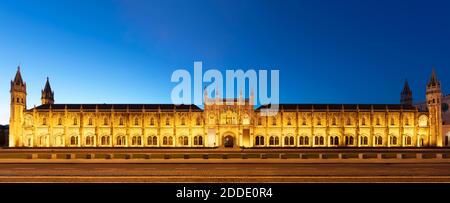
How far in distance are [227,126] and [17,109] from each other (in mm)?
40378

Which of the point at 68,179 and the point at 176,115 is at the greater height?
the point at 176,115

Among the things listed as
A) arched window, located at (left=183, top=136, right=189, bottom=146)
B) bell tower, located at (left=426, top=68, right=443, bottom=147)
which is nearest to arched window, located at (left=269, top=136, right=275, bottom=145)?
arched window, located at (left=183, top=136, right=189, bottom=146)

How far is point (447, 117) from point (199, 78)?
59.6 m

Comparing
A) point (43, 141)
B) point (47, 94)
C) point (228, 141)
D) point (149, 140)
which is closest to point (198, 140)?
point (228, 141)

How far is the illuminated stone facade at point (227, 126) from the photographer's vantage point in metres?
60.9

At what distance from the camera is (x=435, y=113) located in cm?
6178

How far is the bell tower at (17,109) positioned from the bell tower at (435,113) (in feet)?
254

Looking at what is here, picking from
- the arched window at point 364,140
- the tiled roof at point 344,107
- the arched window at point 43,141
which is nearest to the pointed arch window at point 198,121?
the tiled roof at point 344,107
